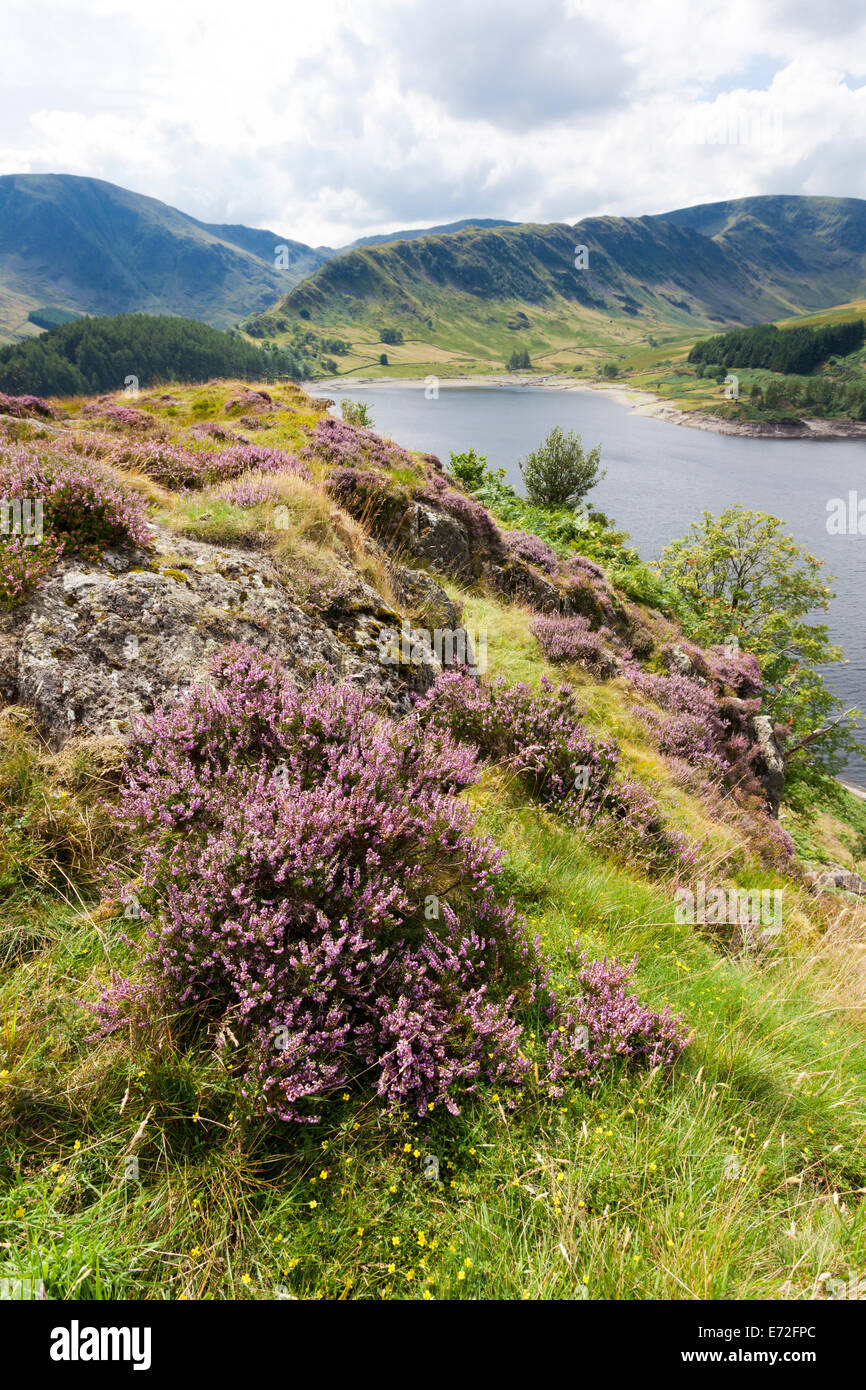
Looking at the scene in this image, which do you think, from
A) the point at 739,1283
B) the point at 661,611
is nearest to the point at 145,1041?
the point at 739,1283

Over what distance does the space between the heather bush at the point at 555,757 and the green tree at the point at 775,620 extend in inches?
705

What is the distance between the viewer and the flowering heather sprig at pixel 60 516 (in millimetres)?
4605

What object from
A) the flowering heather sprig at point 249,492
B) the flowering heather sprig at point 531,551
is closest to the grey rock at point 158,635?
the flowering heather sprig at point 249,492

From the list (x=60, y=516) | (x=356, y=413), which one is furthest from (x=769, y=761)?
(x=356, y=413)

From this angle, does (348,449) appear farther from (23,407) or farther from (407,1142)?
(407,1142)

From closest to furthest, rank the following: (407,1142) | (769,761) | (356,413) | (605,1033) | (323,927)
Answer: (407,1142)
(323,927)
(605,1033)
(769,761)
(356,413)

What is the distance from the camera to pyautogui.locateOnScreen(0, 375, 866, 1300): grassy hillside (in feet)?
7.13

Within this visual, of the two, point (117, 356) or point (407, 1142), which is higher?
point (117, 356)

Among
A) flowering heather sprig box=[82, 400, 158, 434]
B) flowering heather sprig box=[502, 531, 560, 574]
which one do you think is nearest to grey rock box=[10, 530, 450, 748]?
flowering heather sprig box=[502, 531, 560, 574]

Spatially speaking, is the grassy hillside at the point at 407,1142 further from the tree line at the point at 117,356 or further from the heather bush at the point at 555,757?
the tree line at the point at 117,356

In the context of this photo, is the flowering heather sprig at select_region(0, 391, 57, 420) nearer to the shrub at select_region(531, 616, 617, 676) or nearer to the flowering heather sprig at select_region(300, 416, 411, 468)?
the flowering heather sprig at select_region(300, 416, 411, 468)

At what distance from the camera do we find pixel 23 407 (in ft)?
48.0

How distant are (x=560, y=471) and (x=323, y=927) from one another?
28196mm
